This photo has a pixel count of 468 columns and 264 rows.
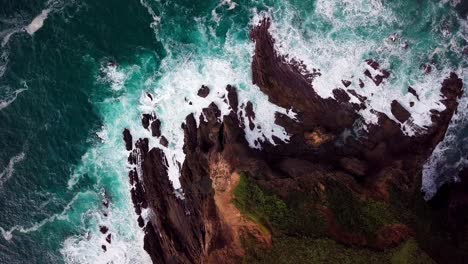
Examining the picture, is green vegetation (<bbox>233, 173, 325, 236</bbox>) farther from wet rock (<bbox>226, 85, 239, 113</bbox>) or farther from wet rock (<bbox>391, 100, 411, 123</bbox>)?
wet rock (<bbox>391, 100, 411, 123</bbox>)

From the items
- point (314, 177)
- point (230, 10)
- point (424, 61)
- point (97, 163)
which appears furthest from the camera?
point (97, 163)

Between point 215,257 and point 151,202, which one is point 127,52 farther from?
point 215,257

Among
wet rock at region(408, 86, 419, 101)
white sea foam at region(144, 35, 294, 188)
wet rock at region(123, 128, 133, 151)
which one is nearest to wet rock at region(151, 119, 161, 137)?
white sea foam at region(144, 35, 294, 188)

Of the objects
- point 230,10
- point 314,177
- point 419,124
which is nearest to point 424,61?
point 419,124

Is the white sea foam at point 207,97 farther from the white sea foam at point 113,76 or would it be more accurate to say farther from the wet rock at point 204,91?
the white sea foam at point 113,76

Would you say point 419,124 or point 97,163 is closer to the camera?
point 419,124
